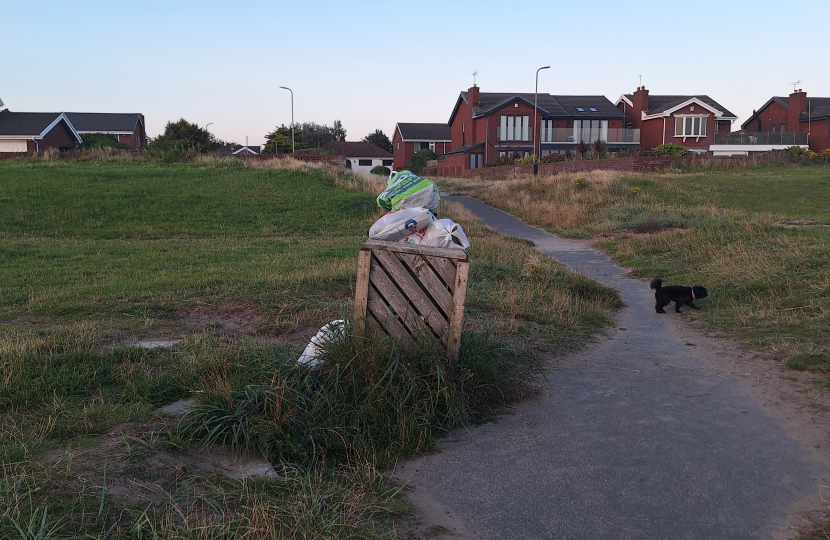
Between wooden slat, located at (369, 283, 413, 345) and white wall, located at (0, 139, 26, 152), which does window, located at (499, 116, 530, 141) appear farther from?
wooden slat, located at (369, 283, 413, 345)

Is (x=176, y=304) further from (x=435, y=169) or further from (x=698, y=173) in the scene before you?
(x=435, y=169)

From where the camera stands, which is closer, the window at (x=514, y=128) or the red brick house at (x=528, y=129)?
the red brick house at (x=528, y=129)

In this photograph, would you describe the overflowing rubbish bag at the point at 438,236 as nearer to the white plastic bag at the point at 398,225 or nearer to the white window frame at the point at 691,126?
the white plastic bag at the point at 398,225

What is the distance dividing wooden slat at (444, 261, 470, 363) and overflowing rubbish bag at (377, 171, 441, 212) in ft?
3.60

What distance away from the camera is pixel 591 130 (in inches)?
2349

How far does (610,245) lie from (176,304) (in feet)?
36.7

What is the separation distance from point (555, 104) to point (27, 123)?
42802mm

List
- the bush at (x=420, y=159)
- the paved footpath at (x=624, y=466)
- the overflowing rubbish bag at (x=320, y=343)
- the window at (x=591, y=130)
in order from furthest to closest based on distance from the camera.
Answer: the bush at (x=420, y=159), the window at (x=591, y=130), the overflowing rubbish bag at (x=320, y=343), the paved footpath at (x=624, y=466)

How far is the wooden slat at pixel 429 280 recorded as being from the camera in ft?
17.7

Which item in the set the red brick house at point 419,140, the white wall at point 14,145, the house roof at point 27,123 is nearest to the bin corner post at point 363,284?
the house roof at point 27,123

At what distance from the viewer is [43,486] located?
350 cm

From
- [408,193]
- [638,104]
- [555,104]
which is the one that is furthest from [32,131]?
[408,193]

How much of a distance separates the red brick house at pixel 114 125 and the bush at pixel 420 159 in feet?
87.4

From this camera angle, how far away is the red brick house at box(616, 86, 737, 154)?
186ft
